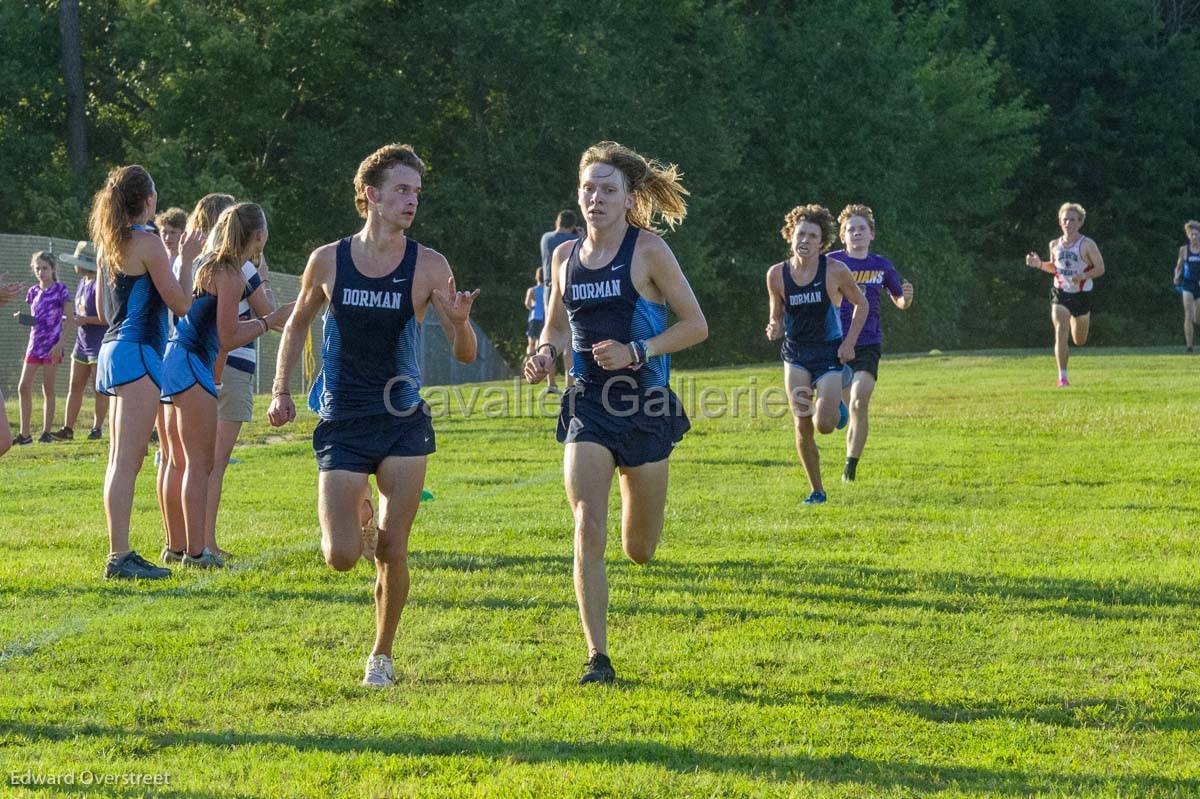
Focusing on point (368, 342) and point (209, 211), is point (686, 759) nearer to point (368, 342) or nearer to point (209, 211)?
point (368, 342)

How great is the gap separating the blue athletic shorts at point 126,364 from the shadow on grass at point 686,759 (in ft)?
10.3

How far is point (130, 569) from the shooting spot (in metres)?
8.34

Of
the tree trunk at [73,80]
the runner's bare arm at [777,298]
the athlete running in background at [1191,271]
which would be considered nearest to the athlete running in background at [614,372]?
the runner's bare arm at [777,298]

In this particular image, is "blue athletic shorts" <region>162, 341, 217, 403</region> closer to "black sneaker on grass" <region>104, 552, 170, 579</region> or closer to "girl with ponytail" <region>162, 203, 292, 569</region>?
"girl with ponytail" <region>162, 203, 292, 569</region>

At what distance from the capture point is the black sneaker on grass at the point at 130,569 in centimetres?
834

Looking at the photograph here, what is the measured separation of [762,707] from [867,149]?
4203 cm

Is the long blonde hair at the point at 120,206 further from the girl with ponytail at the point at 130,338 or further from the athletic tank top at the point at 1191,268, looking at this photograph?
the athletic tank top at the point at 1191,268

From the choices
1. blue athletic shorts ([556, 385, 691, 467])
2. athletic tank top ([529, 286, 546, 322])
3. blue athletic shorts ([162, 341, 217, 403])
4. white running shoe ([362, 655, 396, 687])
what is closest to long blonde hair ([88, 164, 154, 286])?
blue athletic shorts ([162, 341, 217, 403])

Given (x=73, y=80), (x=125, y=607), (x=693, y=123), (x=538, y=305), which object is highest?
(x=73, y=80)

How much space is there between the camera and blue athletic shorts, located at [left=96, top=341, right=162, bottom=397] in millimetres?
8328

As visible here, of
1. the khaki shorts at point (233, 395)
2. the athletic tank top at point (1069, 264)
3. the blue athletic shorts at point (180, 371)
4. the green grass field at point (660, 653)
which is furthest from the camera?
the athletic tank top at point (1069, 264)

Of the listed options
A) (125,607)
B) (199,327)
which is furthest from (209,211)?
(125,607)

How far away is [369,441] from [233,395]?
11.3 feet

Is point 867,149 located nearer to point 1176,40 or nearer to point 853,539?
point 1176,40
